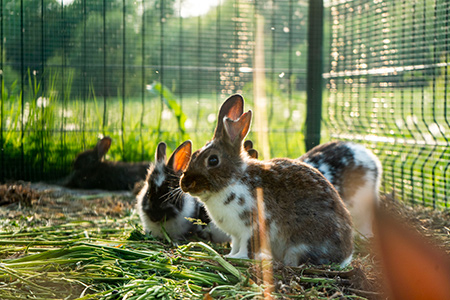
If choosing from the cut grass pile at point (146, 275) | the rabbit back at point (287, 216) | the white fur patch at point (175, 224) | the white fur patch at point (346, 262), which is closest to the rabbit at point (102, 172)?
the white fur patch at point (175, 224)

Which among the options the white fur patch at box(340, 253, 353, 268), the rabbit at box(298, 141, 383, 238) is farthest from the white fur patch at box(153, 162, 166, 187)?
the white fur patch at box(340, 253, 353, 268)

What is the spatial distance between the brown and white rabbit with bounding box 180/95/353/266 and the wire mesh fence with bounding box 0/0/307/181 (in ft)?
8.21

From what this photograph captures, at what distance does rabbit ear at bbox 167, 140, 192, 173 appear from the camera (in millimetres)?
4035

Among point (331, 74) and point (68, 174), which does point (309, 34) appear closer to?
point (331, 74)

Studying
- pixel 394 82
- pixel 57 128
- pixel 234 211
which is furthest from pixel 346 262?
pixel 57 128

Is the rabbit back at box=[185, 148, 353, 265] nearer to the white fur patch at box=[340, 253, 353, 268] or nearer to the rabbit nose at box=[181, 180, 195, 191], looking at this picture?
the white fur patch at box=[340, 253, 353, 268]

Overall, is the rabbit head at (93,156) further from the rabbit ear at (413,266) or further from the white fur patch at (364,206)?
the rabbit ear at (413,266)

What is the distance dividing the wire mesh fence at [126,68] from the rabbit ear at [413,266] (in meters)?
3.07

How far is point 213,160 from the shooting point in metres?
3.23

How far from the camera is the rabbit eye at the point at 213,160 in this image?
3232mm

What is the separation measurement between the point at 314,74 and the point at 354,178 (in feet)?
6.77

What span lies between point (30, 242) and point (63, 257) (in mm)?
487

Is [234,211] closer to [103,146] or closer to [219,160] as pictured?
[219,160]

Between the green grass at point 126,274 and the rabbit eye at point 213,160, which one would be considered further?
the rabbit eye at point 213,160
